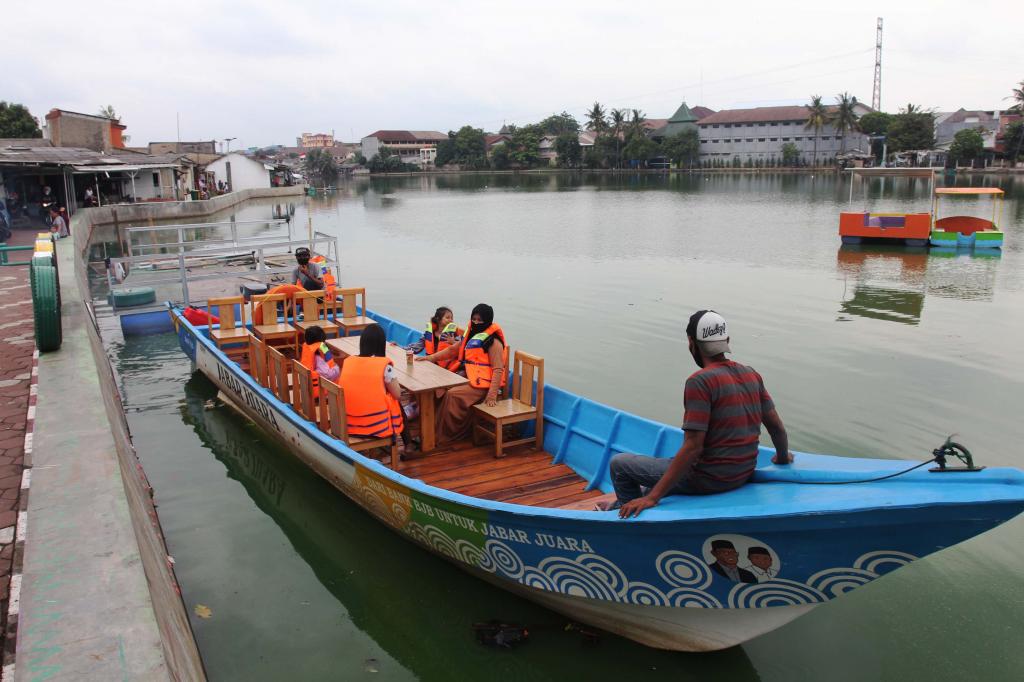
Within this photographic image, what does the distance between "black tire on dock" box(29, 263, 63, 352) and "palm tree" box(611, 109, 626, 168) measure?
101737 mm

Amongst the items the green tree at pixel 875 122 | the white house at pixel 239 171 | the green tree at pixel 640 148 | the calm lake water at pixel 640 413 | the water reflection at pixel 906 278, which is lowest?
the calm lake water at pixel 640 413

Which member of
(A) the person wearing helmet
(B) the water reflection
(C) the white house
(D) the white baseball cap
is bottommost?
(B) the water reflection

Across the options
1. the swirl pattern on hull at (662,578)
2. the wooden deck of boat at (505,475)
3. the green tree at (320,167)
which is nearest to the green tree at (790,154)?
the green tree at (320,167)

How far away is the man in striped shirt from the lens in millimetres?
4043

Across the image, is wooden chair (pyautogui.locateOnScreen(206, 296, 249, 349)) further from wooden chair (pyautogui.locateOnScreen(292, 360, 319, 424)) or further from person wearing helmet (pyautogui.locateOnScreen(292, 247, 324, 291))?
wooden chair (pyautogui.locateOnScreen(292, 360, 319, 424))

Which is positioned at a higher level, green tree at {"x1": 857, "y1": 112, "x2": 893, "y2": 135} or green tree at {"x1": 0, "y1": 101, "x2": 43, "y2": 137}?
green tree at {"x1": 857, "y1": 112, "x2": 893, "y2": 135}

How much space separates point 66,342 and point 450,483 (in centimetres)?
523

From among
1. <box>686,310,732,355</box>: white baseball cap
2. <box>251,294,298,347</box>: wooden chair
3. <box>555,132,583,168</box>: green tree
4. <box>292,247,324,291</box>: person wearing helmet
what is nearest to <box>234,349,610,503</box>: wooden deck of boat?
<box>686,310,732,355</box>: white baseball cap

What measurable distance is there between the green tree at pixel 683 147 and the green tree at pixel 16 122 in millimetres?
71282

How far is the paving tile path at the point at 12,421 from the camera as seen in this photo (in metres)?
4.11

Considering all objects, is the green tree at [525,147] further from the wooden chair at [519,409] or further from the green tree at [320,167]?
the wooden chair at [519,409]

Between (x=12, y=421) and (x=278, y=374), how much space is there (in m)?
2.42

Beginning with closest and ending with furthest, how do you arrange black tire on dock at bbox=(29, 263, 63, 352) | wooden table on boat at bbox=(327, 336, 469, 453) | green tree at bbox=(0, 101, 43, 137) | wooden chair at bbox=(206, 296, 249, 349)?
wooden table on boat at bbox=(327, 336, 469, 453), black tire on dock at bbox=(29, 263, 63, 352), wooden chair at bbox=(206, 296, 249, 349), green tree at bbox=(0, 101, 43, 137)

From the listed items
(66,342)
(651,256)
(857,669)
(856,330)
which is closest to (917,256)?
(651,256)
